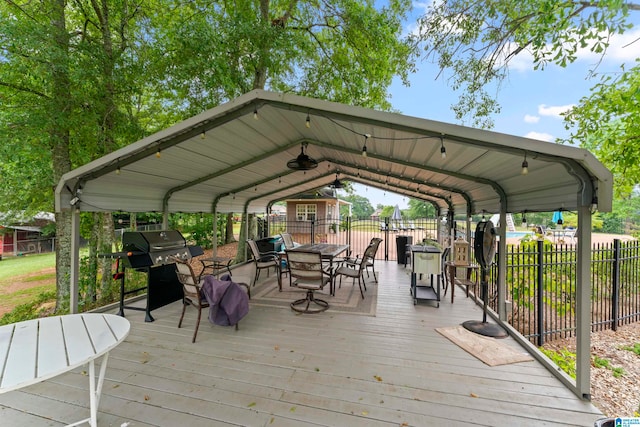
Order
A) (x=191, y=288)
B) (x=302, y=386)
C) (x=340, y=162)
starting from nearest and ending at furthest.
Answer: (x=302, y=386) → (x=191, y=288) → (x=340, y=162)

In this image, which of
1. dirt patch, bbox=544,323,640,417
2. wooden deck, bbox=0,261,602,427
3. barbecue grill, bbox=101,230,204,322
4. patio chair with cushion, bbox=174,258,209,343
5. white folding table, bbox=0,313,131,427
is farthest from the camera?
barbecue grill, bbox=101,230,204,322

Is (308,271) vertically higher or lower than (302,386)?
higher

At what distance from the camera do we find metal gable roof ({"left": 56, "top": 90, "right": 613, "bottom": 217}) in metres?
2.35

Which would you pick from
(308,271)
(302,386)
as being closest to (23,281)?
(308,271)

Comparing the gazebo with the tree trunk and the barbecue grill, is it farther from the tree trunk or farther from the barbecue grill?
the tree trunk

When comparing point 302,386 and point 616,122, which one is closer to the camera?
point 302,386

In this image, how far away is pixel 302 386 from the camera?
2.24m

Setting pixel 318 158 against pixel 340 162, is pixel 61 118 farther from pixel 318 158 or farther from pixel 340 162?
pixel 340 162

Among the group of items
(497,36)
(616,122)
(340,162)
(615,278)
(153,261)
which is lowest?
(615,278)

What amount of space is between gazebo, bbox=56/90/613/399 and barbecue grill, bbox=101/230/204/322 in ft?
2.22

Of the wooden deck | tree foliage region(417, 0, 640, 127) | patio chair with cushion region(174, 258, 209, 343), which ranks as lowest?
the wooden deck

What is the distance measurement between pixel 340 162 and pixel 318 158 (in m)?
0.57

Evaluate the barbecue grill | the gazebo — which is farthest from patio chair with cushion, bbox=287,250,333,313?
the barbecue grill

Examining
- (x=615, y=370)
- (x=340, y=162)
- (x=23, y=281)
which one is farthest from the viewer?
(x=23, y=281)
